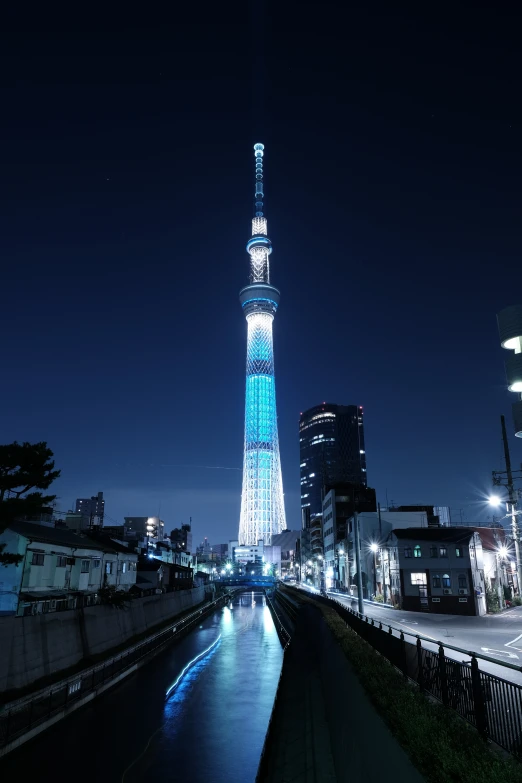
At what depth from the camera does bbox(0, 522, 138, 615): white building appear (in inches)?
1296

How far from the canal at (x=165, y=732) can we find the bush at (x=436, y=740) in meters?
11.7

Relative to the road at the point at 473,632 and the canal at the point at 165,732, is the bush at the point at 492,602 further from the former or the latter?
the canal at the point at 165,732

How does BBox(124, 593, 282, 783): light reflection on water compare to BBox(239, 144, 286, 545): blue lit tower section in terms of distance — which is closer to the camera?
BBox(124, 593, 282, 783): light reflection on water

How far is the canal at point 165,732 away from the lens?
18938 mm

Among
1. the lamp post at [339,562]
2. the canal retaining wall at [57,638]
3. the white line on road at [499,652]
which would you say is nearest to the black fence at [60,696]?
the canal retaining wall at [57,638]

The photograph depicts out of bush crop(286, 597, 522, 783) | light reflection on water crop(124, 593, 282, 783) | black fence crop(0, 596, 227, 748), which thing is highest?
bush crop(286, 597, 522, 783)

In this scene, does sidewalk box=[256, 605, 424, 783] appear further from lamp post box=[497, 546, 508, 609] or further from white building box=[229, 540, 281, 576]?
white building box=[229, 540, 281, 576]

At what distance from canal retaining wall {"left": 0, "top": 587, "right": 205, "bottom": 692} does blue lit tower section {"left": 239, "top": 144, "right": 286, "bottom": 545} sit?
11681cm

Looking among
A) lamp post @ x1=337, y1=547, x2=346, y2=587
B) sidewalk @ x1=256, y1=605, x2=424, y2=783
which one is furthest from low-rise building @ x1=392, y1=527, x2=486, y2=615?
lamp post @ x1=337, y1=547, x2=346, y2=587


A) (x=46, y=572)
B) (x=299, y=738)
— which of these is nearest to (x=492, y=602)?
(x=299, y=738)

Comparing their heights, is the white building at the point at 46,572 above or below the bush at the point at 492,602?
above

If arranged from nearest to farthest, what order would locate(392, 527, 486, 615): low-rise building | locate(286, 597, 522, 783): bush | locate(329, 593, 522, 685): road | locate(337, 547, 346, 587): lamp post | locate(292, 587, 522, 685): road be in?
locate(286, 597, 522, 783): bush < locate(292, 587, 522, 685): road < locate(329, 593, 522, 685): road < locate(392, 527, 486, 615): low-rise building < locate(337, 547, 346, 587): lamp post

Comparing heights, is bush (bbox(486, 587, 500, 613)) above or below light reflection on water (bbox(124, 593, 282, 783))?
above

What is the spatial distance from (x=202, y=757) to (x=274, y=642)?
35081mm
